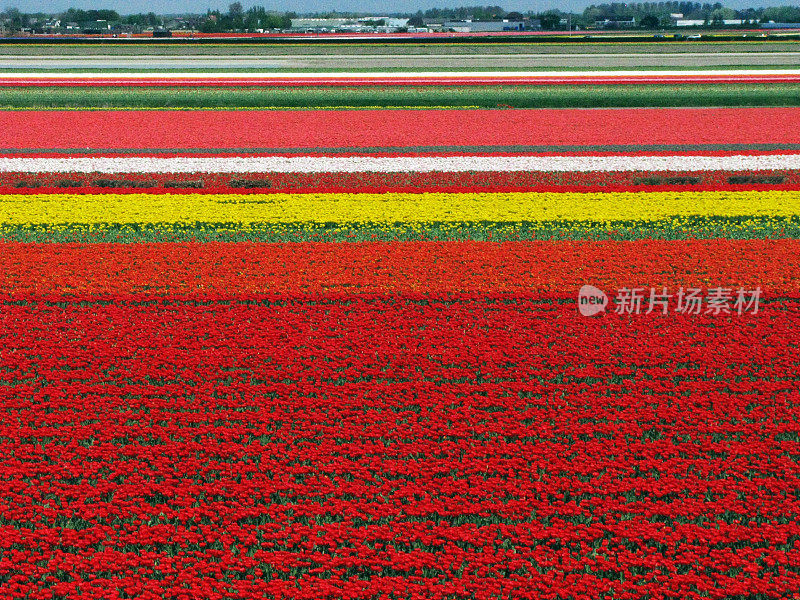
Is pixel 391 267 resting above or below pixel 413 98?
below

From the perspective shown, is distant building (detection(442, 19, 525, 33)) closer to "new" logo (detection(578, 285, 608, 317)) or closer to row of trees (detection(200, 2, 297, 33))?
row of trees (detection(200, 2, 297, 33))

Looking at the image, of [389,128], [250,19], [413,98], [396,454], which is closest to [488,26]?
[250,19]

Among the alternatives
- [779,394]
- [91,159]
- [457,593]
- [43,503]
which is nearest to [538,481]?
[457,593]

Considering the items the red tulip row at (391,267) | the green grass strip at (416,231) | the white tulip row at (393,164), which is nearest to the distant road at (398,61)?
the white tulip row at (393,164)

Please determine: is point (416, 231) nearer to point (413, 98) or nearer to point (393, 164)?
point (393, 164)

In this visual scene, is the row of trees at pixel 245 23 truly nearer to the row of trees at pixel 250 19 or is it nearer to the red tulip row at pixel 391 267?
the row of trees at pixel 250 19

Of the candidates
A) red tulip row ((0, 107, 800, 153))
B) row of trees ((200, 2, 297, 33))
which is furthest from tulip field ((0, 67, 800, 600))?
row of trees ((200, 2, 297, 33))

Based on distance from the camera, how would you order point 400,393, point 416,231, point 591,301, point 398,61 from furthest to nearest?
point 398,61, point 416,231, point 591,301, point 400,393

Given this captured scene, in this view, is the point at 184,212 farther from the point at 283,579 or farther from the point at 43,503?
the point at 283,579
